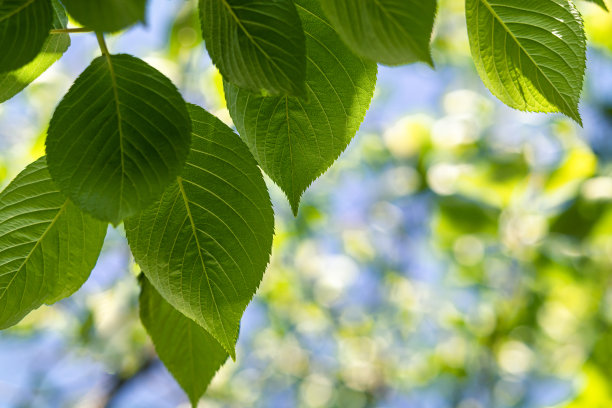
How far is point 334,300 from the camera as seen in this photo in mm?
3549

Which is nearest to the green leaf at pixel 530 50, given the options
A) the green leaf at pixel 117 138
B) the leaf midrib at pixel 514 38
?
the leaf midrib at pixel 514 38

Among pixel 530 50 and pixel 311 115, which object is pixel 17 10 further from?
pixel 530 50

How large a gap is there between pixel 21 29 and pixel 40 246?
0.61 feet

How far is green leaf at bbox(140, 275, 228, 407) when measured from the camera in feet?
1.77

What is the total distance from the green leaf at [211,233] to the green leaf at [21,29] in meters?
0.12

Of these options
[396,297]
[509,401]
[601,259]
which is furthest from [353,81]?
[509,401]

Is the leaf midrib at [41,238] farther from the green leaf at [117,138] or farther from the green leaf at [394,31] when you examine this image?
the green leaf at [394,31]

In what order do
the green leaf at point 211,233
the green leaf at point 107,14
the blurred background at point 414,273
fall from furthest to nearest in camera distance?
1. the blurred background at point 414,273
2. the green leaf at point 211,233
3. the green leaf at point 107,14

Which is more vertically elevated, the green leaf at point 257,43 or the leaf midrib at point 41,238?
the green leaf at point 257,43

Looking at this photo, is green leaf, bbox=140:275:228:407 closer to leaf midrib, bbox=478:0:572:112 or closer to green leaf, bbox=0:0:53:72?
green leaf, bbox=0:0:53:72

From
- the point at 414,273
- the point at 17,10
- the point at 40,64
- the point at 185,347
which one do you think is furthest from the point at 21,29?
the point at 414,273

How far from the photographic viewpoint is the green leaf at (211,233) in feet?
1.47

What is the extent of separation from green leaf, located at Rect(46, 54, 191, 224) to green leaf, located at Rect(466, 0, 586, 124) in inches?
9.5

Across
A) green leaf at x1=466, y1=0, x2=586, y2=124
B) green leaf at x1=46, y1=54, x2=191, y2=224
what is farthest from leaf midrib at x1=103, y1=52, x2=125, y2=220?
green leaf at x1=466, y1=0, x2=586, y2=124
